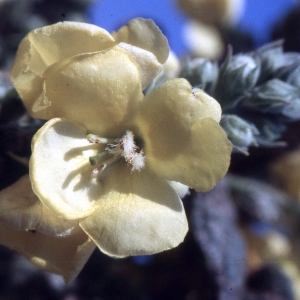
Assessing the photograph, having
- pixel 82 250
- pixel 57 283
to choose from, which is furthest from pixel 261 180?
pixel 82 250

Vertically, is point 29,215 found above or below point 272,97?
below

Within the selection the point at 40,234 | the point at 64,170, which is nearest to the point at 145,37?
the point at 64,170

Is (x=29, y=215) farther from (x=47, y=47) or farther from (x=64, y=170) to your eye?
(x=47, y=47)

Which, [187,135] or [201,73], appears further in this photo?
[201,73]

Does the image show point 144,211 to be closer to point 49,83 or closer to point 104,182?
point 104,182

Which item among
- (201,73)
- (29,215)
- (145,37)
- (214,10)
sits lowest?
(214,10)

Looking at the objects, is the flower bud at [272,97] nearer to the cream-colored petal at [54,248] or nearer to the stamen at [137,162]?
the stamen at [137,162]

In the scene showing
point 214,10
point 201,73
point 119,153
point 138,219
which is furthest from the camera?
point 214,10

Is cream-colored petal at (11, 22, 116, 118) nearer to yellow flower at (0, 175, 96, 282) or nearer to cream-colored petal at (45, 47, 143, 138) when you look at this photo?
cream-colored petal at (45, 47, 143, 138)

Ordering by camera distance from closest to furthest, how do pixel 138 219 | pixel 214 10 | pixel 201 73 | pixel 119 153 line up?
pixel 138 219 → pixel 119 153 → pixel 201 73 → pixel 214 10
